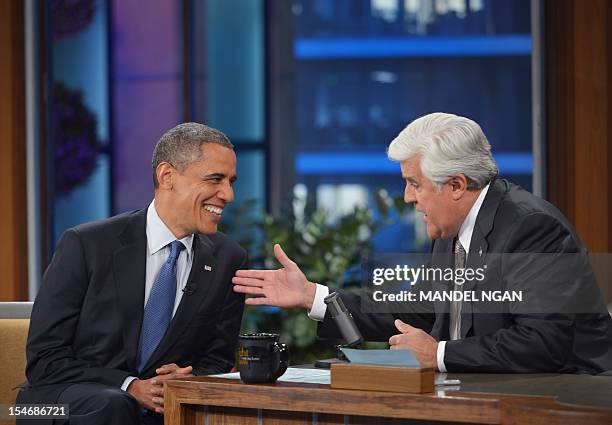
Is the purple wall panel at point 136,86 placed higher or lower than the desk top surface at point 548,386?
higher

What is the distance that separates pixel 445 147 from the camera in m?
2.30

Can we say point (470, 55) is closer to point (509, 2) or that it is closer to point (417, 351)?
point (509, 2)

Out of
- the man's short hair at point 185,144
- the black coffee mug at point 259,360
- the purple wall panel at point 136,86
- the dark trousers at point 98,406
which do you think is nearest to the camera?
the black coffee mug at point 259,360

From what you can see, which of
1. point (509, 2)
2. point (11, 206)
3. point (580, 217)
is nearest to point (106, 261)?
point (580, 217)

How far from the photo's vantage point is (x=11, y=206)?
186 inches

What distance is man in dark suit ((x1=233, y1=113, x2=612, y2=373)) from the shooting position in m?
2.10

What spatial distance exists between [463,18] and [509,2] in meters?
0.72

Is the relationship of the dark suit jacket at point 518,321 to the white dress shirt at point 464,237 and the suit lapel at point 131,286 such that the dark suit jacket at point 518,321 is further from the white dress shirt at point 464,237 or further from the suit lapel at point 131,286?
the suit lapel at point 131,286

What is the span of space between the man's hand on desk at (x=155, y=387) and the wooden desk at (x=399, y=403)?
397 millimetres

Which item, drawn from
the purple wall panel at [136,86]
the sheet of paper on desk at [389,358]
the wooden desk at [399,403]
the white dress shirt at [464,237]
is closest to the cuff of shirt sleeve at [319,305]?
the white dress shirt at [464,237]

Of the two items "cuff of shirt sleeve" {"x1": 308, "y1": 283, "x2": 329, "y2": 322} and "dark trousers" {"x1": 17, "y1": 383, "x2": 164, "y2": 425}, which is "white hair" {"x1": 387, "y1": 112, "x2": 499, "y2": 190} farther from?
"dark trousers" {"x1": 17, "y1": 383, "x2": 164, "y2": 425}

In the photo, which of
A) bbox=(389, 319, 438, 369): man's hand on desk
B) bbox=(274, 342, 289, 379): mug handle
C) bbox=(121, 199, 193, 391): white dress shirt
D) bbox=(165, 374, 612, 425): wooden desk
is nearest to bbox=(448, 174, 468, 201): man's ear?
bbox=(389, 319, 438, 369): man's hand on desk

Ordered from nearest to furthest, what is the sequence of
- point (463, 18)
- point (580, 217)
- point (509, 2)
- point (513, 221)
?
point (513, 221) < point (580, 217) < point (509, 2) < point (463, 18)

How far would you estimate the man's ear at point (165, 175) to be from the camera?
2670mm
